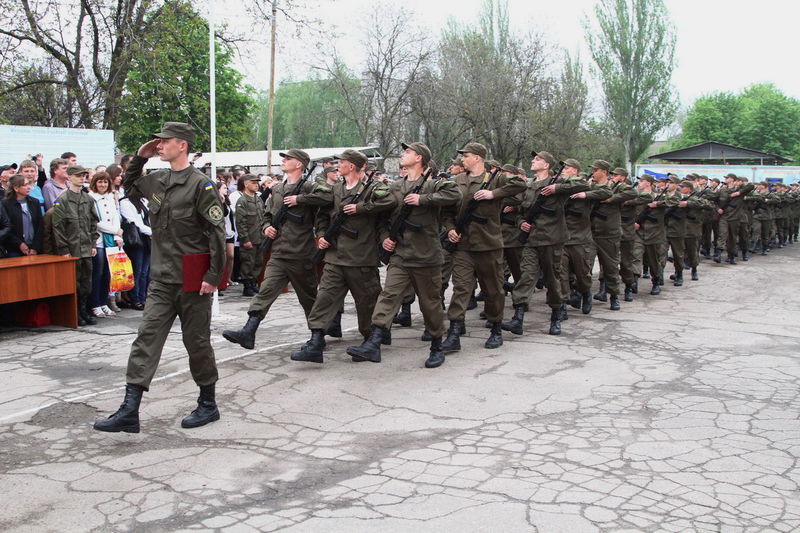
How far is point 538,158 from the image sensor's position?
894 cm

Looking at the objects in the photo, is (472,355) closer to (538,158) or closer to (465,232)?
(465,232)

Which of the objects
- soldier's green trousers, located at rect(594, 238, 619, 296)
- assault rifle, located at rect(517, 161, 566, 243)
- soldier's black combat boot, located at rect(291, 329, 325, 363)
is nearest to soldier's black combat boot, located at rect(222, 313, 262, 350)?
soldier's black combat boot, located at rect(291, 329, 325, 363)

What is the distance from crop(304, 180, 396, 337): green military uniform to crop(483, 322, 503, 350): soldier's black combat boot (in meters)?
1.32

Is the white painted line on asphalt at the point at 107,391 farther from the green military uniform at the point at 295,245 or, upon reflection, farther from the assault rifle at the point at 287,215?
the assault rifle at the point at 287,215

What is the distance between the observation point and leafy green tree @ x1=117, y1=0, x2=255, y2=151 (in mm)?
19359

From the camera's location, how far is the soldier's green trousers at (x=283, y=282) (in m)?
7.16

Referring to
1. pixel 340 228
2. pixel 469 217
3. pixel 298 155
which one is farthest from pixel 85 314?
pixel 469 217

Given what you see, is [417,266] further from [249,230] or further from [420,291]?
[249,230]

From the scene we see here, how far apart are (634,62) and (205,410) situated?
147 ft

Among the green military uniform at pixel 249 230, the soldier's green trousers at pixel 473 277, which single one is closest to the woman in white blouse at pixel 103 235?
the green military uniform at pixel 249 230

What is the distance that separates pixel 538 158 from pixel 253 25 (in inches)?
476

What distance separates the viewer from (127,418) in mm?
4949

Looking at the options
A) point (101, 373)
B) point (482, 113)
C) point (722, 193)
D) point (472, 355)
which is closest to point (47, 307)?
point (101, 373)

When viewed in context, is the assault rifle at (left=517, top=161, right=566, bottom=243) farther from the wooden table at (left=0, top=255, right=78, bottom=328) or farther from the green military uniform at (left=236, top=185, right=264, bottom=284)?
the wooden table at (left=0, top=255, right=78, bottom=328)
